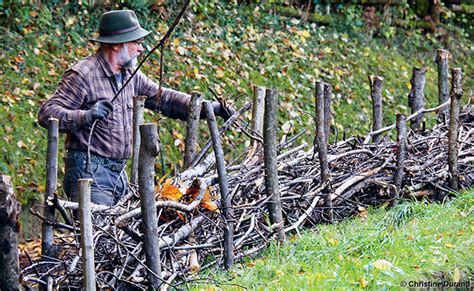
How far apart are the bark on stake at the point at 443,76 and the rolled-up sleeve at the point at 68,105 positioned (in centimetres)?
348

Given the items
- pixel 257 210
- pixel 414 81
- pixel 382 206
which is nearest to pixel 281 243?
pixel 257 210

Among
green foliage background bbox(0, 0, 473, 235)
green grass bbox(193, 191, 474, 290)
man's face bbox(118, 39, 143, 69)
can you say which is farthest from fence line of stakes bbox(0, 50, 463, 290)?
green foliage background bbox(0, 0, 473, 235)

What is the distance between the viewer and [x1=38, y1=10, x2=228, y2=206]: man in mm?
5984

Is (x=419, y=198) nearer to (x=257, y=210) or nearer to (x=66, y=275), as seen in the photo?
(x=257, y=210)

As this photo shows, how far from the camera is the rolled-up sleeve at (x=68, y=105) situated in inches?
233

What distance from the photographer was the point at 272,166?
5.69m

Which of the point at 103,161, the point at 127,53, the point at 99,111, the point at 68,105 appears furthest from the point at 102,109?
the point at 127,53

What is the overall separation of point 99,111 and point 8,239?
198 cm

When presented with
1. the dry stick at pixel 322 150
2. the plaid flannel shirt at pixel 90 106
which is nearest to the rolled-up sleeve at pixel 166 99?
the plaid flannel shirt at pixel 90 106

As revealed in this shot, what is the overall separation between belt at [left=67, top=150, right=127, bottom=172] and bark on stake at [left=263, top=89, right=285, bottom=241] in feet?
3.86

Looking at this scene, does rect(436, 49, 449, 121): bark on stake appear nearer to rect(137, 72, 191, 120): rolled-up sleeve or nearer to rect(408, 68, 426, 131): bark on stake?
rect(408, 68, 426, 131): bark on stake

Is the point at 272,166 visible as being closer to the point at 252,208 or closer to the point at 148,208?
the point at 252,208

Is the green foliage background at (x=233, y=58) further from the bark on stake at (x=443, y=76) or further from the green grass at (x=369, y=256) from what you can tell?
the green grass at (x=369, y=256)

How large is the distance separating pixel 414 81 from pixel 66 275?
14.7 feet
